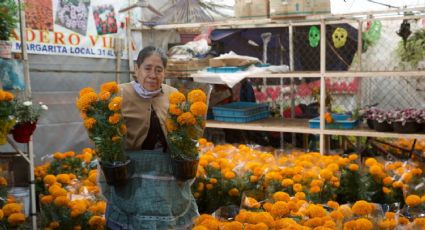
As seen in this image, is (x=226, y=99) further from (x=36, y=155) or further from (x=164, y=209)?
(x=164, y=209)

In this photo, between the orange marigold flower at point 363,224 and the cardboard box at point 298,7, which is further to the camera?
the cardboard box at point 298,7

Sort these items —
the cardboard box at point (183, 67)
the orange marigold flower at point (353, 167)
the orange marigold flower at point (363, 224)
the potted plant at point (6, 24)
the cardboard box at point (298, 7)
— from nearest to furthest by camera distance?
the orange marigold flower at point (363, 224)
the potted plant at point (6, 24)
the orange marigold flower at point (353, 167)
the cardboard box at point (298, 7)
the cardboard box at point (183, 67)

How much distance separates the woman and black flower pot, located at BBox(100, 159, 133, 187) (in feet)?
0.28

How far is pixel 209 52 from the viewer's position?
18.9 ft

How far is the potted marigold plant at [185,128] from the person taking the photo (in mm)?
2145

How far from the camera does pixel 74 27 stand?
510 centimetres

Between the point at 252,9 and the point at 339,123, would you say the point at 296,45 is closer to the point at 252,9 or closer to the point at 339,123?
the point at 252,9

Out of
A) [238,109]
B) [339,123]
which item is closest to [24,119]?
[238,109]

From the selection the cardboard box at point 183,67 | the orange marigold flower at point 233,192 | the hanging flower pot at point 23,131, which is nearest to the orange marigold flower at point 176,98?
the hanging flower pot at point 23,131

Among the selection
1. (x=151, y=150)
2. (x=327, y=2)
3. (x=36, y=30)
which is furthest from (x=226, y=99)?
(x=151, y=150)

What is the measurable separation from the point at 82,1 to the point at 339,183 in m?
3.60

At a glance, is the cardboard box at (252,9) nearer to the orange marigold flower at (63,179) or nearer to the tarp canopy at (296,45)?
the tarp canopy at (296,45)

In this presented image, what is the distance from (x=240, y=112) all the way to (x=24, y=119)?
273 cm

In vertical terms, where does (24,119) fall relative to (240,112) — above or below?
above
